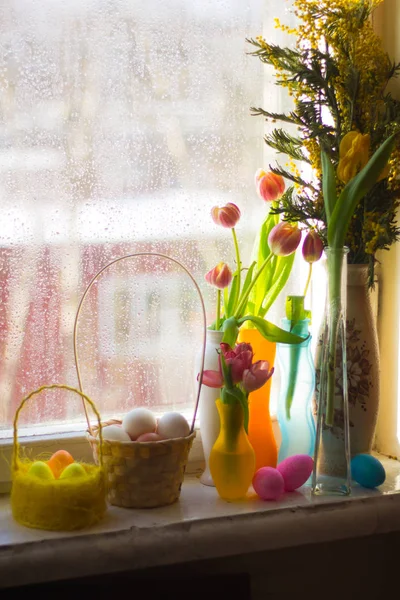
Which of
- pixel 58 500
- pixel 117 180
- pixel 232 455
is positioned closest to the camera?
pixel 58 500

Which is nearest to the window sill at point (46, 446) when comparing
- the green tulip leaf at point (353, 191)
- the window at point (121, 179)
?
the window at point (121, 179)

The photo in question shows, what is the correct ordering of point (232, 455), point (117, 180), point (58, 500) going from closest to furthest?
point (58, 500) → point (232, 455) → point (117, 180)

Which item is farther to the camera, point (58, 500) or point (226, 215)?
point (226, 215)

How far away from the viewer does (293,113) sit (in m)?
1.19

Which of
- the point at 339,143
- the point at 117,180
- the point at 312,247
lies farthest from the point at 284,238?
the point at 117,180

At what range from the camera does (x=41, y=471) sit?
101 cm

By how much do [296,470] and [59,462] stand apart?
0.33m

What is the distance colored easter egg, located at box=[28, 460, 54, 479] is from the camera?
39.8 inches

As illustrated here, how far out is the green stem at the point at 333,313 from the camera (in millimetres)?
1112

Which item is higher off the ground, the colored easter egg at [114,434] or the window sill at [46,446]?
the colored easter egg at [114,434]

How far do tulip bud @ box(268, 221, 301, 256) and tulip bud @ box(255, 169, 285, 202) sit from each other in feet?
0.17

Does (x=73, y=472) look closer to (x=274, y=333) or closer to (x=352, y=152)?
(x=274, y=333)

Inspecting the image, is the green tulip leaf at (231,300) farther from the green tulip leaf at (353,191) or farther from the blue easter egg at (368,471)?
the blue easter egg at (368,471)

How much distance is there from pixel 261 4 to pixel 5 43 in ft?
1.34
